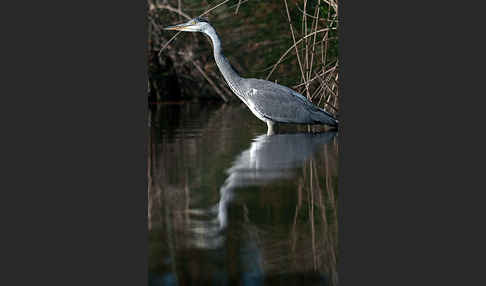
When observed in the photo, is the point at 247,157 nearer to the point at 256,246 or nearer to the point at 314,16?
the point at 256,246

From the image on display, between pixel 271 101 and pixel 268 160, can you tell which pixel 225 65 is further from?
pixel 268 160

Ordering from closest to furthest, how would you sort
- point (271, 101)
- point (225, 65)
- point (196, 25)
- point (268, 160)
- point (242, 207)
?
1. point (242, 207)
2. point (268, 160)
3. point (271, 101)
4. point (225, 65)
5. point (196, 25)

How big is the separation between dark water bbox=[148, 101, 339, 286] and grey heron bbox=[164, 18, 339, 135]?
0.17m

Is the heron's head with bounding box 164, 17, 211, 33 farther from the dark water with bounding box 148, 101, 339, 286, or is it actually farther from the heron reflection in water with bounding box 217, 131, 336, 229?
the heron reflection in water with bounding box 217, 131, 336, 229

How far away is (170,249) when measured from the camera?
3.95m

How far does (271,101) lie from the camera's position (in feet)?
21.6

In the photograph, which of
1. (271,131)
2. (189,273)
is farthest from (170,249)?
(271,131)

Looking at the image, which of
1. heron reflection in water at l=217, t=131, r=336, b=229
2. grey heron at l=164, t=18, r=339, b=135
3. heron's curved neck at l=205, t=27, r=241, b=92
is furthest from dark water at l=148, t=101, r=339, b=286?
heron's curved neck at l=205, t=27, r=241, b=92

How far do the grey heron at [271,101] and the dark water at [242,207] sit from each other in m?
0.17

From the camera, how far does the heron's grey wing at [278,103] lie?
6582 mm

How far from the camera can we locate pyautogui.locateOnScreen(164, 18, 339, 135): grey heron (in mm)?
6590

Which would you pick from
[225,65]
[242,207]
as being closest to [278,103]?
[225,65]

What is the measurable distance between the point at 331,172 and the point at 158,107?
2993mm

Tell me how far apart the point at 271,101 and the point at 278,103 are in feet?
0.23
